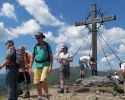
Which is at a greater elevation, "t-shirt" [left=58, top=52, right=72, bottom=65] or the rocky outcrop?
"t-shirt" [left=58, top=52, right=72, bottom=65]

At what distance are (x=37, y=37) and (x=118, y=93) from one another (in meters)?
5.84

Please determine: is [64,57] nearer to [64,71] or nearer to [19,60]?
[64,71]

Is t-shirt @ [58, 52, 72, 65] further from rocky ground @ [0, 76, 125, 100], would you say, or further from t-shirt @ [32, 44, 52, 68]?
t-shirt @ [32, 44, 52, 68]

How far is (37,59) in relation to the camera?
1365cm

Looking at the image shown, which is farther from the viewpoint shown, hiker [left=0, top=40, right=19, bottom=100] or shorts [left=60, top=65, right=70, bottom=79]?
shorts [left=60, top=65, right=70, bottom=79]

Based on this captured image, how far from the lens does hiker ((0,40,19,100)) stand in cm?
1356

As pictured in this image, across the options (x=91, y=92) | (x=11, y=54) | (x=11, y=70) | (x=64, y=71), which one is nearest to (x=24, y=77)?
(x=64, y=71)

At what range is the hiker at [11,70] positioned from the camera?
1356cm

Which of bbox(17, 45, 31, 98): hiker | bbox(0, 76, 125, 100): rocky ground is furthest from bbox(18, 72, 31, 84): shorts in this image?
bbox(0, 76, 125, 100): rocky ground

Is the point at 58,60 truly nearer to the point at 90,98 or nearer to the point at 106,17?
the point at 90,98

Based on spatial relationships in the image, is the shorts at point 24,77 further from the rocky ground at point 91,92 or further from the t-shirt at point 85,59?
the t-shirt at point 85,59

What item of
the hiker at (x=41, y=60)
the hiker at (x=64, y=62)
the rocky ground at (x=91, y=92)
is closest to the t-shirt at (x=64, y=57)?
the hiker at (x=64, y=62)

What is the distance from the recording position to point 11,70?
44.8 feet

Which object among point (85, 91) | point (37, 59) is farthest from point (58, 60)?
point (37, 59)
